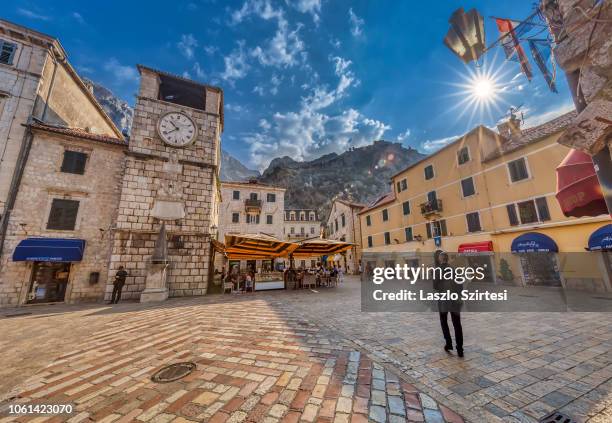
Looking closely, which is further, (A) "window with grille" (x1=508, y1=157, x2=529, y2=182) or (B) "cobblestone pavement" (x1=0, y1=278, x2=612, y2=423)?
(A) "window with grille" (x1=508, y1=157, x2=529, y2=182)

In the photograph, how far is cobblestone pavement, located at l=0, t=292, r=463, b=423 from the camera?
2463 millimetres

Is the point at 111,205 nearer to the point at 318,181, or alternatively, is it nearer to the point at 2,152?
the point at 2,152

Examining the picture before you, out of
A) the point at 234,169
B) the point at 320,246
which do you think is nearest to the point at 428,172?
the point at 320,246

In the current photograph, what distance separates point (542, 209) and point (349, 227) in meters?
21.1

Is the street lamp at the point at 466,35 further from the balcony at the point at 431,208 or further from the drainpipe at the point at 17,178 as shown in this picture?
the drainpipe at the point at 17,178

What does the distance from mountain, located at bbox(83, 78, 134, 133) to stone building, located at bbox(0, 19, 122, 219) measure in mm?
57382

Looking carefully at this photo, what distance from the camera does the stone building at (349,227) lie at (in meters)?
31.4

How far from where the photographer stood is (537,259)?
564 inches

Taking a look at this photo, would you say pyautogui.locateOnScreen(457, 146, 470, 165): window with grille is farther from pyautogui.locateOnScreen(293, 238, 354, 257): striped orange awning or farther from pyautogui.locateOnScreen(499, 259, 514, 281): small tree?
pyautogui.locateOnScreen(293, 238, 354, 257): striped orange awning

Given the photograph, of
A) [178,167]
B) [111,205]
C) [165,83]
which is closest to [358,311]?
[178,167]

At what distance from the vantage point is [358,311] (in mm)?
7777

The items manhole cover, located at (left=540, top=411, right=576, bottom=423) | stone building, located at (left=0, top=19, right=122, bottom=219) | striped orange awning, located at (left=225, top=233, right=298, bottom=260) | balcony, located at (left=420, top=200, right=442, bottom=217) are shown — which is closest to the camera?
manhole cover, located at (left=540, top=411, right=576, bottom=423)

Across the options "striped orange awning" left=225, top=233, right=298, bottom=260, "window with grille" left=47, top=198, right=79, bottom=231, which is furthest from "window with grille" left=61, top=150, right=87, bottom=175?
"striped orange awning" left=225, top=233, right=298, bottom=260

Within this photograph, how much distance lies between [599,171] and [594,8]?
2041mm
